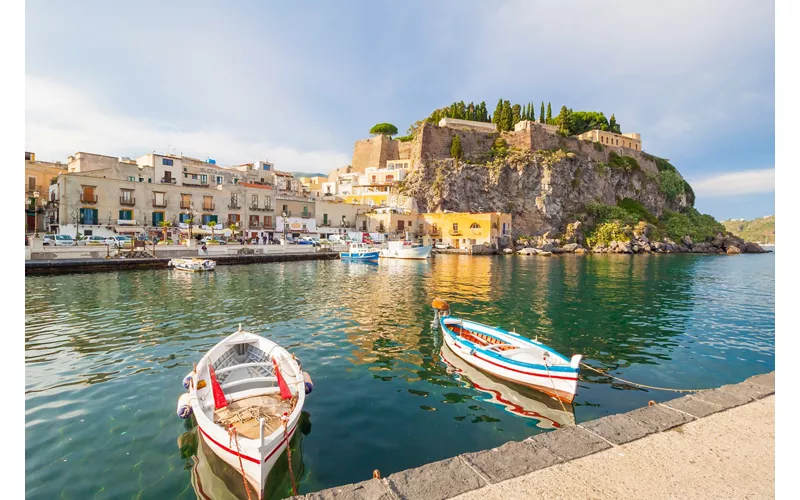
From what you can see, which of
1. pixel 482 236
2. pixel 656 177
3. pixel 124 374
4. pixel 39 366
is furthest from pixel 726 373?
pixel 656 177

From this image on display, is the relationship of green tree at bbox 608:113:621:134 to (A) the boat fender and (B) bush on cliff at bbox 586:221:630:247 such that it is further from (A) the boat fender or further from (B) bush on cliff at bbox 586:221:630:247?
(A) the boat fender

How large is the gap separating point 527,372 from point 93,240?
127ft

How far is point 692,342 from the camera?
1209 centimetres

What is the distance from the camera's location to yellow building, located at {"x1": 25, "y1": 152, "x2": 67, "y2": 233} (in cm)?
3625

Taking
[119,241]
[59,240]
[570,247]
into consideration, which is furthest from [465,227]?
[59,240]

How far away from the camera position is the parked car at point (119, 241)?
3136 cm

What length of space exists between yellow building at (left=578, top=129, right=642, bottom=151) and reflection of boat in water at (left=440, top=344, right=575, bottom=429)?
79.7m

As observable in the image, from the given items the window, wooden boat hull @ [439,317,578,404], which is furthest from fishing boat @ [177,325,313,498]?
the window

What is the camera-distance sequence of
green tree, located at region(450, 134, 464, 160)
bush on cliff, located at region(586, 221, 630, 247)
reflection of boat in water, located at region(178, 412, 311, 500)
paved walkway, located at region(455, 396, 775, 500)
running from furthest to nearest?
green tree, located at region(450, 134, 464, 160)
bush on cliff, located at region(586, 221, 630, 247)
reflection of boat in water, located at region(178, 412, 311, 500)
paved walkway, located at region(455, 396, 775, 500)

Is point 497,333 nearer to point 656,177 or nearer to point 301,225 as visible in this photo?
point 301,225

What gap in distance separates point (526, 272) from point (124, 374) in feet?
93.0

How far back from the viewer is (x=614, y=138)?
79625mm

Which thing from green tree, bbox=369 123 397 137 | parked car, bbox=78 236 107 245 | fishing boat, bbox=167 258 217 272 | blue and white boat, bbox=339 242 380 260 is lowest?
fishing boat, bbox=167 258 217 272

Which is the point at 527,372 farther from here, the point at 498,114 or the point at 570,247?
the point at 498,114
